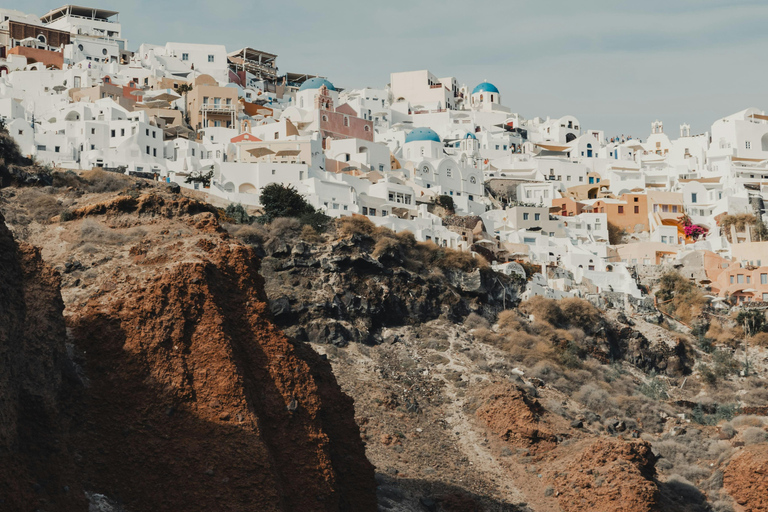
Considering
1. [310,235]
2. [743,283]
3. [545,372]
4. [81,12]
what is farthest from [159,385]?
[81,12]

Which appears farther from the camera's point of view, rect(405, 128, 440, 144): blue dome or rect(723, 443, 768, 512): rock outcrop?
rect(405, 128, 440, 144): blue dome

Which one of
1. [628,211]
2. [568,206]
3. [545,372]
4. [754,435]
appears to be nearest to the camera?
[754,435]

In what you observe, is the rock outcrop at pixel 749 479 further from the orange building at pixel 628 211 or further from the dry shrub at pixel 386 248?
the orange building at pixel 628 211

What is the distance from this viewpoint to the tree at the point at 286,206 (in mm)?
53562

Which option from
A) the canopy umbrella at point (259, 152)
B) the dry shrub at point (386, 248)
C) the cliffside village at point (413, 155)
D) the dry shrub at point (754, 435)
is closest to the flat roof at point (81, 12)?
the cliffside village at point (413, 155)

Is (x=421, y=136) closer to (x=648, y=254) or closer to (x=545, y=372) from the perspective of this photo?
(x=648, y=254)

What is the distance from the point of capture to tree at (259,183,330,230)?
53562mm

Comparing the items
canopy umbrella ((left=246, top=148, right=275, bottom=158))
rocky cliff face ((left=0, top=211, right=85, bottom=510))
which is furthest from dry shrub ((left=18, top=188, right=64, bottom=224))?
canopy umbrella ((left=246, top=148, right=275, bottom=158))

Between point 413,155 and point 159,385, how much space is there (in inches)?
2650

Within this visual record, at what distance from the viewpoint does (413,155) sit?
82.2 meters

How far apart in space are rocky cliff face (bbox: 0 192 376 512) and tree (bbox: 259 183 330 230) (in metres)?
34.1

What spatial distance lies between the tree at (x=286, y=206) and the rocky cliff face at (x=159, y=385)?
112ft

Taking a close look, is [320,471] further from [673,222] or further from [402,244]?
[673,222]

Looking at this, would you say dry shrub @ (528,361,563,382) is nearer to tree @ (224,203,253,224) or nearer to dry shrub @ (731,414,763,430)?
dry shrub @ (731,414,763,430)
